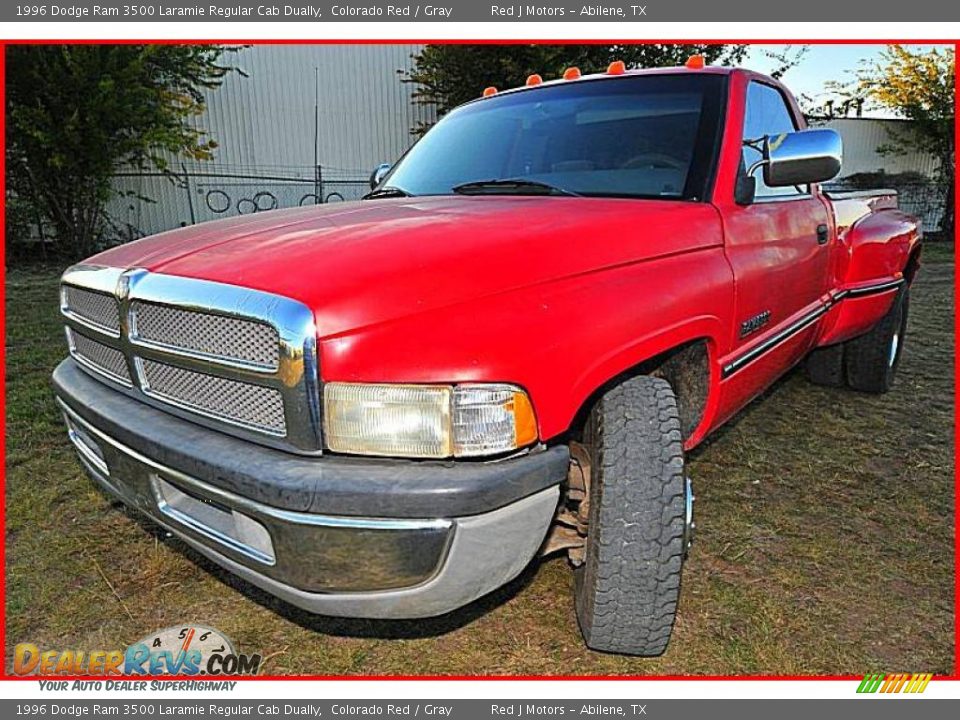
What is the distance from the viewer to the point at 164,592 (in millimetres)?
2479

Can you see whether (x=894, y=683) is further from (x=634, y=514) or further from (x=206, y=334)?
(x=206, y=334)

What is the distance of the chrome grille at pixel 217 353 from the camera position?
5.16ft

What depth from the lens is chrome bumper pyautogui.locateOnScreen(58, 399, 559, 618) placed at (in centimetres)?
157

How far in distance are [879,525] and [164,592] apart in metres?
2.93

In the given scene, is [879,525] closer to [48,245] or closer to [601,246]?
[601,246]

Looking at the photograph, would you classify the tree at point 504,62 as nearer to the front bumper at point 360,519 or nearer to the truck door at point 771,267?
the truck door at point 771,267

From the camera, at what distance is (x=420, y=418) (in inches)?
61.7

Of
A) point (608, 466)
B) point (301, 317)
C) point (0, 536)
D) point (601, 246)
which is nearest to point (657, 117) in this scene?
point (601, 246)

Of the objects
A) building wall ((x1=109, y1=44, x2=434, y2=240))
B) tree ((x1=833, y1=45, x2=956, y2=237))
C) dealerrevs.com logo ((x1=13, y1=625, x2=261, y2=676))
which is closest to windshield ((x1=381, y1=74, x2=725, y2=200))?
dealerrevs.com logo ((x1=13, y1=625, x2=261, y2=676))

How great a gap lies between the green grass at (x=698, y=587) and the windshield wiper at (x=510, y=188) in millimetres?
1368

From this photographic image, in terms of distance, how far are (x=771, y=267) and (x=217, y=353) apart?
6.92 ft

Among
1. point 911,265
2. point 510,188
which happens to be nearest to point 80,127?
point 510,188

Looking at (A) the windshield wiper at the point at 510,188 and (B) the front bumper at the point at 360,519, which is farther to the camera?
(A) the windshield wiper at the point at 510,188

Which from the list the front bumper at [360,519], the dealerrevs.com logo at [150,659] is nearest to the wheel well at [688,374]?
the front bumper at [360,519]
